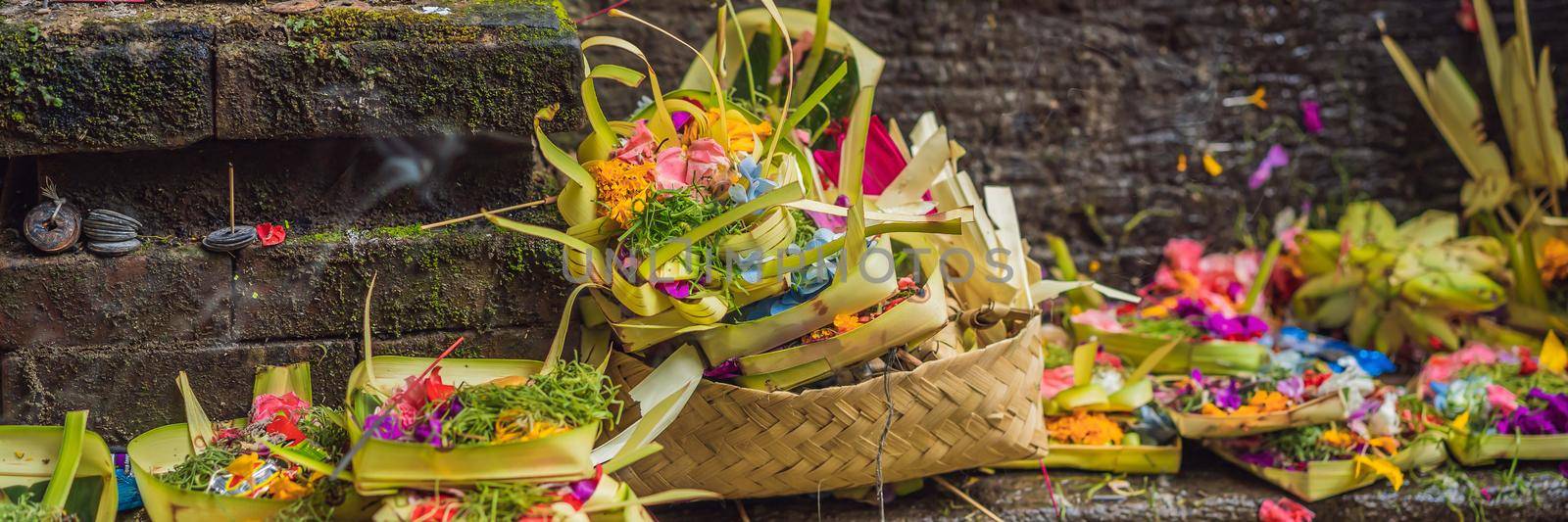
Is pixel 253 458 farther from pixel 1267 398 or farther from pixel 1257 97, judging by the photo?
pixel 1257 97

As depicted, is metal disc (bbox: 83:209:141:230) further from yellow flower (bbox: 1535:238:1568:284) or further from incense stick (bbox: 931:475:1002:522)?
yellow flower (bbox: 1535:238:1568:284)

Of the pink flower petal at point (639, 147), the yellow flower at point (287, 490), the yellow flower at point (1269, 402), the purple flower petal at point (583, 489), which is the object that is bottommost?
the yellow flower at point (1269, 402)

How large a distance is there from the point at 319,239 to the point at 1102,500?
139cm

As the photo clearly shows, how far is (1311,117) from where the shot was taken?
3102 millimetres

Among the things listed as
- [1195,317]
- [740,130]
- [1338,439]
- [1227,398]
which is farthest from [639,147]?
[1195,317]

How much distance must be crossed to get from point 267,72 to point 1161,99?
2.34m

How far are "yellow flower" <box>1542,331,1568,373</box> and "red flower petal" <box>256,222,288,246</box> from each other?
8.64 feet

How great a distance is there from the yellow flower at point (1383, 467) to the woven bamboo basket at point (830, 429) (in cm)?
74

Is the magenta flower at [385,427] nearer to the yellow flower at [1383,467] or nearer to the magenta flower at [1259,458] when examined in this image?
the magenta flower at [1259,458]

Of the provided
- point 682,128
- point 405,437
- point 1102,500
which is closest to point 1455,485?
point 1102,500

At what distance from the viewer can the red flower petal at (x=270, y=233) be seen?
1.57 meters

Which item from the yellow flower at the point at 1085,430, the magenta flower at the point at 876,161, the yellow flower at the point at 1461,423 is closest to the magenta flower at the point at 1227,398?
the yellow flower at the point at 1085,430

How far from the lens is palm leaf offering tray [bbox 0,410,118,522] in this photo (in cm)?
144

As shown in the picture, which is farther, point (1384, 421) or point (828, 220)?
point (1384, 421)
